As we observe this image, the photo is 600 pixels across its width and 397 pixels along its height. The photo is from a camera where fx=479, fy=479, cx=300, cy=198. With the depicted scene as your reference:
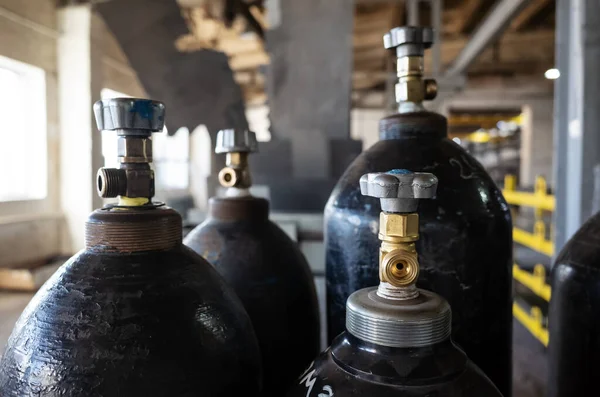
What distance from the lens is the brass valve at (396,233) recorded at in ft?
1.56

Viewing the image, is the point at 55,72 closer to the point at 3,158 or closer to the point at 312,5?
the point at 3,158

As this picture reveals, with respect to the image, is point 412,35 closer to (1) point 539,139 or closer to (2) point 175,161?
(2) point 175,161

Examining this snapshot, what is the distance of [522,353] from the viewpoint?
224 centimetres

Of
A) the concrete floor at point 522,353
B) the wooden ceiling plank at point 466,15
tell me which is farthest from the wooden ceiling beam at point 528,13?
the concrete floor at point 522,353

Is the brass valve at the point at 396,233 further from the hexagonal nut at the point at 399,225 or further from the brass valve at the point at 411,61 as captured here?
the brass valve at the point at 411,61

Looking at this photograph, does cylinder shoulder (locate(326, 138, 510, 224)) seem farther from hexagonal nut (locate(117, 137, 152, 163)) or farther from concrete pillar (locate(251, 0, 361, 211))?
concrete pillar (locate(251, 0, 361, 211))

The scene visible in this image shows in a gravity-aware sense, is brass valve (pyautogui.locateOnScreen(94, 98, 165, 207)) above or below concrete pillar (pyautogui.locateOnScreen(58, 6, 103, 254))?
below

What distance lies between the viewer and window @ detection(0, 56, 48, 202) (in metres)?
3.54

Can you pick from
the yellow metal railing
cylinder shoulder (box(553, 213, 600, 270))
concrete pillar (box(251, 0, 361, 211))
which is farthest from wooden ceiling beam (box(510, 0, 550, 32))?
cylinder shoulder (box(553, 213, 600, 270))

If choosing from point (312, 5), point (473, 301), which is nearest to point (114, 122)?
point (473, 301)

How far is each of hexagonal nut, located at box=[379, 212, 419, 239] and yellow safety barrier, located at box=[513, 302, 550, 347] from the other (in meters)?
2.45

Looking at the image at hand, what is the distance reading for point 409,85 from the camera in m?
0.76

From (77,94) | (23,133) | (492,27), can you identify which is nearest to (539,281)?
(492,27)

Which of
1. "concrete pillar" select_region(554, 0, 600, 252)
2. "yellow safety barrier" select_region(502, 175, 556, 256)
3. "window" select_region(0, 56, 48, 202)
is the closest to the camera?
"concrete pillar" select_region(554, 0, 600, 252)
